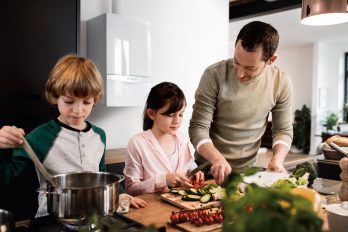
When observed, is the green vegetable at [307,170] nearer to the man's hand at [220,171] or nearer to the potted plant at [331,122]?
the man's hand at [220,171]

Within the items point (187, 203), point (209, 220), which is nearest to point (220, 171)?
point (187, 203)

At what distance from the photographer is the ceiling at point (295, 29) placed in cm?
615

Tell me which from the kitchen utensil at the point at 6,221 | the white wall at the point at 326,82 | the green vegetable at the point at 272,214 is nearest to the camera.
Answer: the green vegetable at the point at 272,214

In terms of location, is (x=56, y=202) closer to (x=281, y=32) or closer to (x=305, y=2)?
(x=305, y=2)

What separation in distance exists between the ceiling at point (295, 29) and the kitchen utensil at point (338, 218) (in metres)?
4.86

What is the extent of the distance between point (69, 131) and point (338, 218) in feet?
3.36

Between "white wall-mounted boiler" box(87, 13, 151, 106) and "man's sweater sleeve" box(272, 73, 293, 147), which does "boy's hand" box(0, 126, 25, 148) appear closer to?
"man's sweater sleeve" box(272, 73, 293, 147)

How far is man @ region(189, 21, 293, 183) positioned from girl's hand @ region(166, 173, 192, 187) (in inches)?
11.3

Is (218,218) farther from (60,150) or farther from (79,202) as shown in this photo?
(60,150)

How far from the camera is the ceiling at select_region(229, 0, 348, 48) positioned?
20.2 feet

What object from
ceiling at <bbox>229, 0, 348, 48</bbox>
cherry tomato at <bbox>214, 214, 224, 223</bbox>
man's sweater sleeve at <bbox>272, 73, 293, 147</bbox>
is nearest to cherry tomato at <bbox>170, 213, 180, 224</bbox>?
cherry tomato at <bbox>214, 214, 224, 223</bbox>

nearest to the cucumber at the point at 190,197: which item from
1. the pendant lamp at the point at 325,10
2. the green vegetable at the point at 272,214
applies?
the green vegetable at the point at 272,214

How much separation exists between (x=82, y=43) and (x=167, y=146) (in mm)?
1712

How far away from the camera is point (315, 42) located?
8.43 metres
